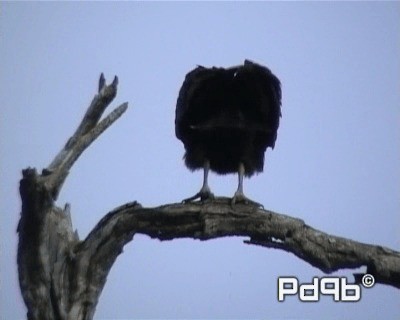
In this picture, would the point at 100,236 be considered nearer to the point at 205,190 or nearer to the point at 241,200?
the point at 241,200

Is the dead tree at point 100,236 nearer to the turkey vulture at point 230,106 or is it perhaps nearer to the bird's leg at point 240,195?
the bird's leg at point 240,195

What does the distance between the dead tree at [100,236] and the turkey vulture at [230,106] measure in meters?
0.95

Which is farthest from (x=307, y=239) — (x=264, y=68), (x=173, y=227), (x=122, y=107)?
(x=264, y=68)

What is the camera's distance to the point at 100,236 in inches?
156

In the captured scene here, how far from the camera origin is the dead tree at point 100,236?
3.71m

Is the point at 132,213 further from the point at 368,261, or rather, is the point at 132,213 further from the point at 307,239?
the point at 368,261

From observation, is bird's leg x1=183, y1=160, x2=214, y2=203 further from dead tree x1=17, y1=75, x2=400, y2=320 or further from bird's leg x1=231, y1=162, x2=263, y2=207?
dead tree x1=17, y1=75, x2=400, y2=320

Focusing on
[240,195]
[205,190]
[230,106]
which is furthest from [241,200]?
[230,106]

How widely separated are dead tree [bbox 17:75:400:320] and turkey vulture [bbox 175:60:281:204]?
3.11 feet

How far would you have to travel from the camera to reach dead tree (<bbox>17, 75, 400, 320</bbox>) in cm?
371

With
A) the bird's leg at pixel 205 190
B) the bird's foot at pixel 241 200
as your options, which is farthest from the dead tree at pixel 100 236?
the bird's leg at pixel 205 190

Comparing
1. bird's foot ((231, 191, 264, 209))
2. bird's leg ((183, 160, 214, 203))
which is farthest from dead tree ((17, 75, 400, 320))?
bird's leg ((183, 160, 214, 203))

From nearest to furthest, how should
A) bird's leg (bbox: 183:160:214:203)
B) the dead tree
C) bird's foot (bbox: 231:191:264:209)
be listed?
the dead tree → bird's foot (bbox: 231:191:264:209) → bird's leg (bbox: 183:160:214:203)

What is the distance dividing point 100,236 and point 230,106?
1.58m
